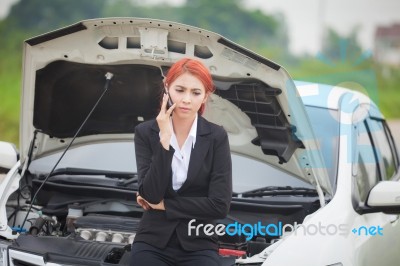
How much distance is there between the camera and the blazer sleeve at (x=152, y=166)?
118 inches

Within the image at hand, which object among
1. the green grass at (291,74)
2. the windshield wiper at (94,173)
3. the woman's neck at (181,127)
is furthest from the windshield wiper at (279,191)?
the green grass at (291,74)

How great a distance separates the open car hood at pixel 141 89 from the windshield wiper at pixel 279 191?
9 centimetres

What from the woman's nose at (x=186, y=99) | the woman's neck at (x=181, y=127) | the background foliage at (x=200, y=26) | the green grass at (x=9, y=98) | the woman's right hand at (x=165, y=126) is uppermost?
the background foliage at (x=200, y=26)

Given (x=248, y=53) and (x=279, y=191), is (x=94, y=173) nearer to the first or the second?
(x=279, y=191)

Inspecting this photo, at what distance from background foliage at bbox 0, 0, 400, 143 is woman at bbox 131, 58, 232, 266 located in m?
11.9

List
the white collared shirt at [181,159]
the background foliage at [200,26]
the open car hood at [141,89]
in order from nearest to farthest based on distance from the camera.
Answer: the white collared shirt at [181,159] → the open car hood at [141,89] → the background foliage at [200,26]

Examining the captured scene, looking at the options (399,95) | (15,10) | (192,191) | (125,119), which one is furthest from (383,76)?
(192,191)

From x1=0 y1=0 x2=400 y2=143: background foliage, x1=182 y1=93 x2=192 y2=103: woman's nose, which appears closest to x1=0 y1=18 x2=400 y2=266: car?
x1=182 y1=93 x2=192 y2=103: woman's nose

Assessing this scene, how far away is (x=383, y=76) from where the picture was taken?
19.6 metres

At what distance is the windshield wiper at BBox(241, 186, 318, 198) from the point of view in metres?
4.38

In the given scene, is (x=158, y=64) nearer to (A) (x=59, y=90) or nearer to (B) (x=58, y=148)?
(A) (x=59, y=90)

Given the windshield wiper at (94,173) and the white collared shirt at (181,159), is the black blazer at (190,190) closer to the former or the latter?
the white collared shirt at (181,159)

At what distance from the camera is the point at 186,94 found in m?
3.08

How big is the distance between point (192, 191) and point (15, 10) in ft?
61.3
